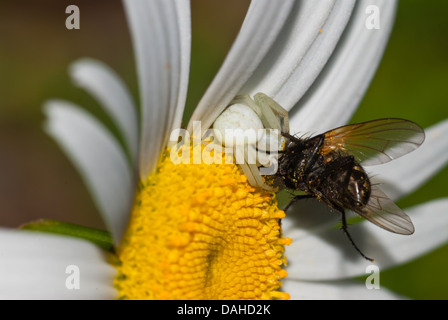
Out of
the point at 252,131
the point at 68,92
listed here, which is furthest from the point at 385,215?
the point at 68,92

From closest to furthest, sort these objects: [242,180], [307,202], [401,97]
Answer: [242,180], [307,202], [401,97]

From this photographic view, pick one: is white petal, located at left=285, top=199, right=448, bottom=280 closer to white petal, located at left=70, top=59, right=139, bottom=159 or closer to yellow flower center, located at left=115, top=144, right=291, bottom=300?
yellow flower center, located at left=115, top=144, right=291, bottom=300

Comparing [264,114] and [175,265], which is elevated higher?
[264,114]

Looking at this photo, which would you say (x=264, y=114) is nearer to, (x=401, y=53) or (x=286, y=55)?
(x=286, y=55)

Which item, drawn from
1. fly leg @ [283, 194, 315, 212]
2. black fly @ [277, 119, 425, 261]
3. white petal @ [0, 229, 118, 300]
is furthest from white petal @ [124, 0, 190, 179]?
fly leg @ [283, 194, 315, 212]

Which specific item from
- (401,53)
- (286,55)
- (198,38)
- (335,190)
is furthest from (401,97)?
(335,190)
